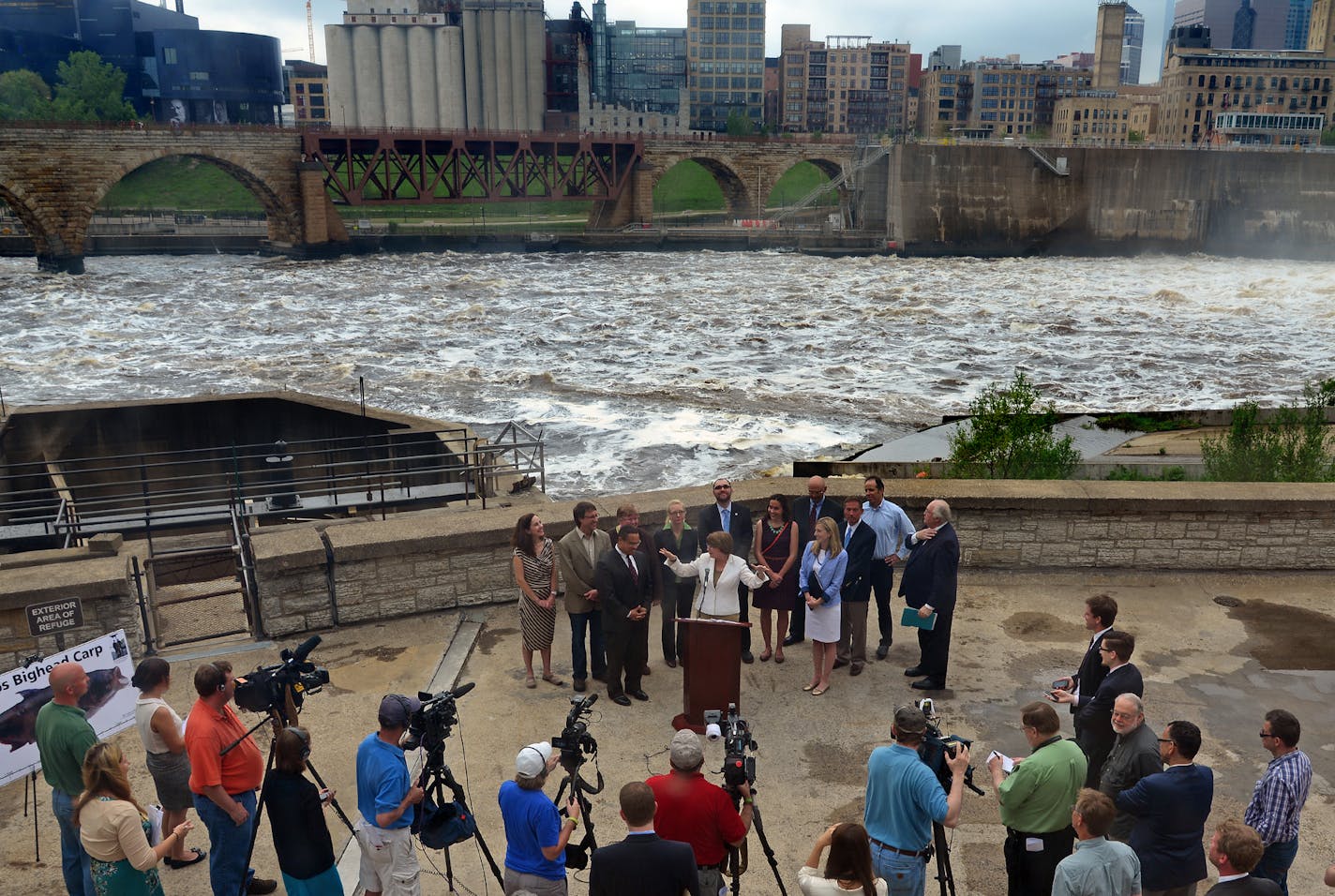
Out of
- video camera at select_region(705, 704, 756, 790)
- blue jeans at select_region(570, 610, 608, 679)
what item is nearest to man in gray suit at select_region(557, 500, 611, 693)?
blue jeans at select_region(570, 610, 608, 679)

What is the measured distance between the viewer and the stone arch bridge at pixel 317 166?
65500 millimetres

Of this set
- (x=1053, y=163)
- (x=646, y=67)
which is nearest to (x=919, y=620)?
(x=1053, y=163)

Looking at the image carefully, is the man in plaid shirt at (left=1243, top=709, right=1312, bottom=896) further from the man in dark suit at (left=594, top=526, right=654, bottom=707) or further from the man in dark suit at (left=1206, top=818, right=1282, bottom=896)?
the man in dark suit at (left=594, top=526, right=654, bottom=707)

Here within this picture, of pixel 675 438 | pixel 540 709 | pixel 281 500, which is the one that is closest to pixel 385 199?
pixel 675 438

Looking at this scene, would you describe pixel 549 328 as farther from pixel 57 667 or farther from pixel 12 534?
pixel 57 667

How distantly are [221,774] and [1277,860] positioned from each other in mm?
5168

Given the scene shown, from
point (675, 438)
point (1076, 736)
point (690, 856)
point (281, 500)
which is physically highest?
point (690, 856)

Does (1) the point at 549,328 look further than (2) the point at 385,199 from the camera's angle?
No

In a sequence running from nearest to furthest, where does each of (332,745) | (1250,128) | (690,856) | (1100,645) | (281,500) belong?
(690,856)
(1100,645)
(332,745)
(281,500)
(1250,128)

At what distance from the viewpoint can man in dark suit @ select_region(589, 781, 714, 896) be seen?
14.8ft

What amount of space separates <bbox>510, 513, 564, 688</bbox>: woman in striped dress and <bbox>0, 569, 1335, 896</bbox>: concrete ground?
14.0 inches

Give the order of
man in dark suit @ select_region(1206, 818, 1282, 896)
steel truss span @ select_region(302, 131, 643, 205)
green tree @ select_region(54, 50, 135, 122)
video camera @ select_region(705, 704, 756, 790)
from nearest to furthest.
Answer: man in dark suit @ select_region(1206, 818, 1282, 896), video camera @ select_region(705, 704, 756, 790), steel truss span @ select_region(302, 131, 643, 205), green tree @ select_region(54, 50, 135, 122)

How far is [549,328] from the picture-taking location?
46188mm

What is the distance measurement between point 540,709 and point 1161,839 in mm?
4178
